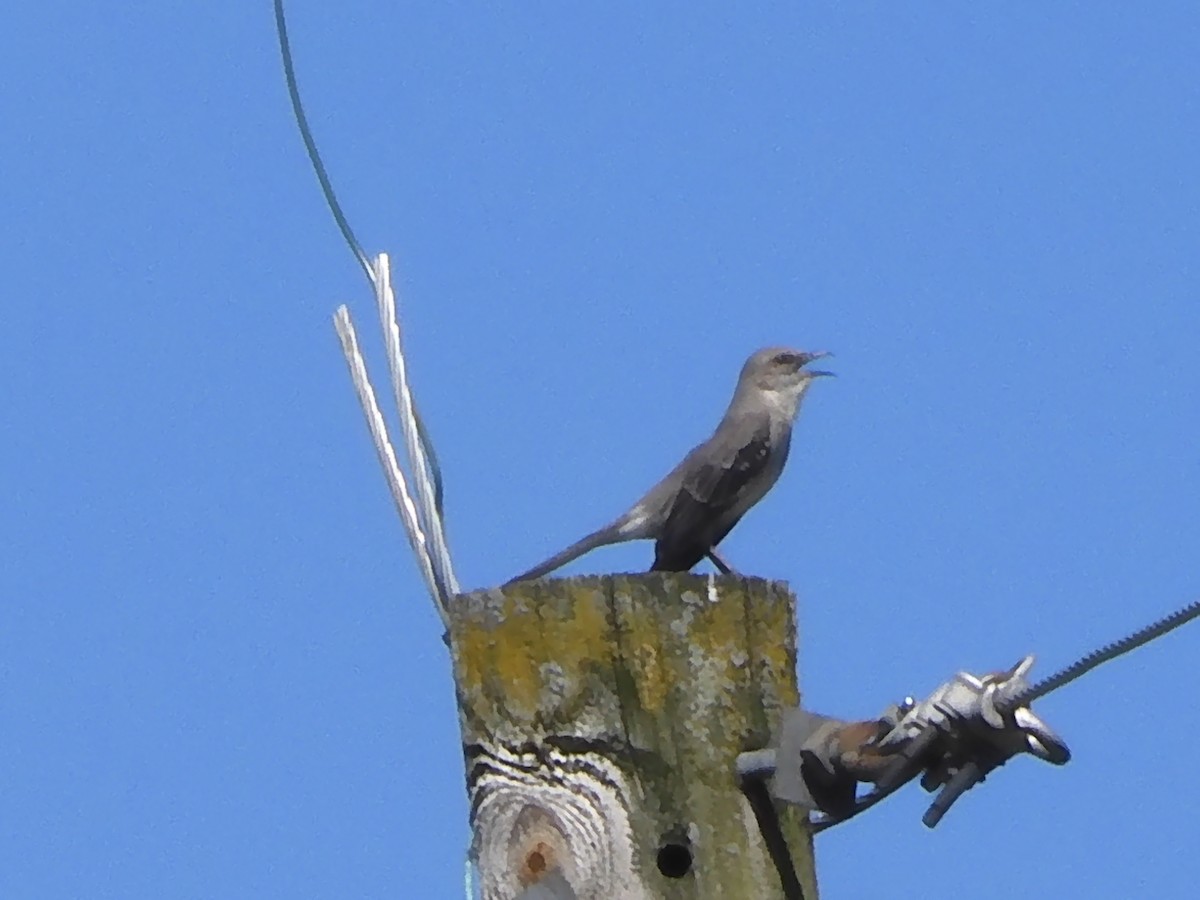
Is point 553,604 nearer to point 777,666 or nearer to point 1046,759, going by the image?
point 777,666

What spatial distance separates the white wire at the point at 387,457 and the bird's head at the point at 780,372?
11.1 ft

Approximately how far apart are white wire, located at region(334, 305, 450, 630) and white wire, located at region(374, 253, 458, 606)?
0.06ft

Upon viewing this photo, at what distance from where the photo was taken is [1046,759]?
14.2ft

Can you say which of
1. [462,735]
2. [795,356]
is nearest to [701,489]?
[795,356]

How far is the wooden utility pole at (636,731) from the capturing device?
4.52m

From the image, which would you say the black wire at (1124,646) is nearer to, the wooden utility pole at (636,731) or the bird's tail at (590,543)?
the wooden utility pole at (636,731)

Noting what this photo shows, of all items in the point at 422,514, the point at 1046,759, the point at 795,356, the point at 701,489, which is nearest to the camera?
the point at 1046,759

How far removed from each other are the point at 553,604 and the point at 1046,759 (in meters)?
1.00

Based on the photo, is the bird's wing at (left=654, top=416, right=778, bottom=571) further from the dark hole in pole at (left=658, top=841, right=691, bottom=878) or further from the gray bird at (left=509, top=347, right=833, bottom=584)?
the dark hole in pole at (left=658, top=841, right=691, bottom=878)

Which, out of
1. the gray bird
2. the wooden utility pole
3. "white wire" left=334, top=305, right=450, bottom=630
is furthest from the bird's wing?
the wooden utility pole

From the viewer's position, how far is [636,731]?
451 centimetres

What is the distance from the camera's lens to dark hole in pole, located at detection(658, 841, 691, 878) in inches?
178

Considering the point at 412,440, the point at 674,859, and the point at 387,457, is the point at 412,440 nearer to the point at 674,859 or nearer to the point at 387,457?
the point at 387,457

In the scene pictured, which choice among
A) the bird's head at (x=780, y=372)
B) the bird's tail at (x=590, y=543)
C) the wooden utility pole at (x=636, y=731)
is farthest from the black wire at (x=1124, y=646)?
the bird's head at (x=780, y=372)
